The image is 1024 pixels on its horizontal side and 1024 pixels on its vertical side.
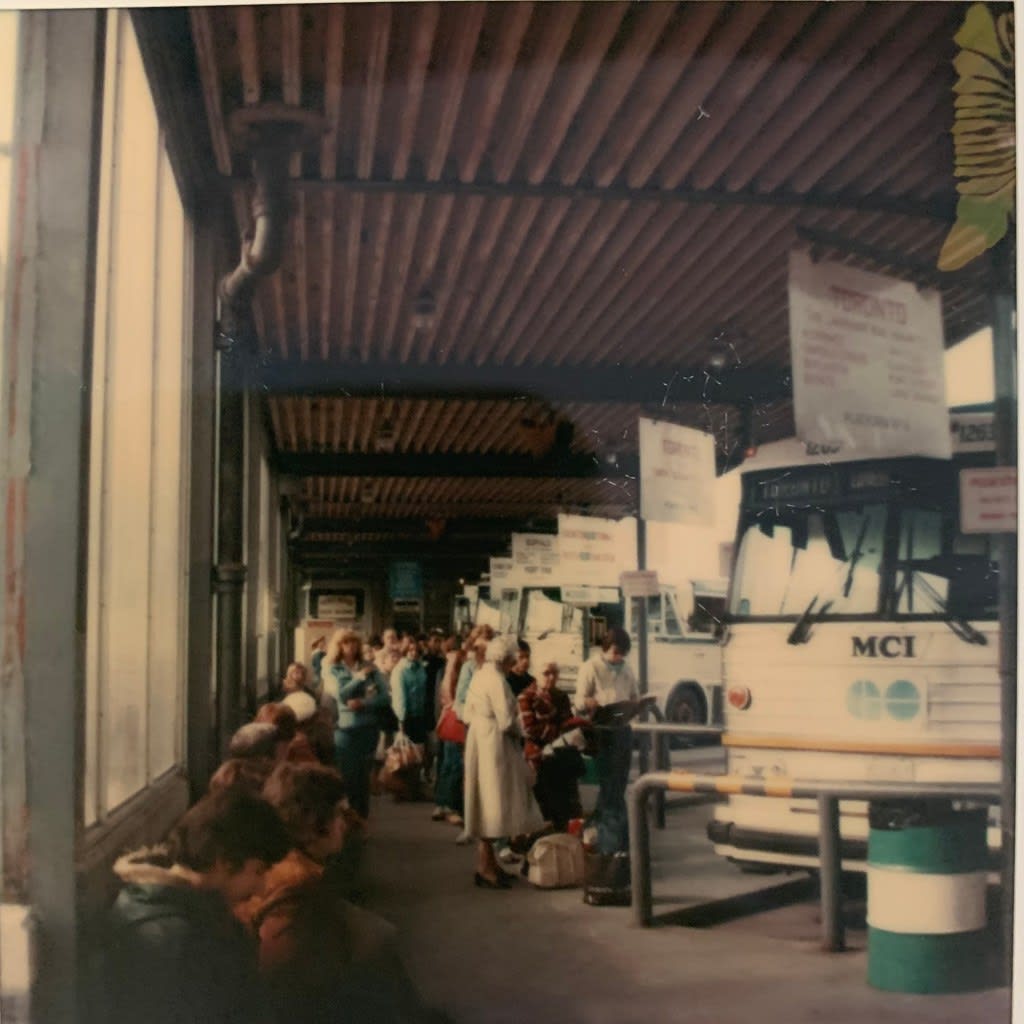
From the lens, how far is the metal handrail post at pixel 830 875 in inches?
156

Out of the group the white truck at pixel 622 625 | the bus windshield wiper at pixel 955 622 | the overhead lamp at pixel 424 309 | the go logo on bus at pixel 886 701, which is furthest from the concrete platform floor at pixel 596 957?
the overhead lamp at pixel 424 309

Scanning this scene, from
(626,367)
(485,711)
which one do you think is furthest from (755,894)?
(626,367)

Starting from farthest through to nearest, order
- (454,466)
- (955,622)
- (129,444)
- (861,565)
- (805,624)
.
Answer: (805,624) < (861,565) < (454,466) < (955,622) < (129,444)

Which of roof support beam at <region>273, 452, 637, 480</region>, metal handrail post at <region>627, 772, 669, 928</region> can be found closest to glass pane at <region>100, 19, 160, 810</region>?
roof support beam at <region>273, 452, 637, 480</region>

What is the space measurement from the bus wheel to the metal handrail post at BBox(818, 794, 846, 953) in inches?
22.4

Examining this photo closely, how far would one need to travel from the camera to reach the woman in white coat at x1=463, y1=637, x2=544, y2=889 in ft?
13.1

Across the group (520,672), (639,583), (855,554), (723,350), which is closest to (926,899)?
(855,554)

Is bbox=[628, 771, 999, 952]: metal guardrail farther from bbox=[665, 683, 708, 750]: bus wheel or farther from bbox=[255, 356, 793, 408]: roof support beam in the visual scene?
bbox=[255, 356, 793, 408]: roof support beam

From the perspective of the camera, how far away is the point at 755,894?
13.6 ft

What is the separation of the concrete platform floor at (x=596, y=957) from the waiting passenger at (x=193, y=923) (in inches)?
19.6

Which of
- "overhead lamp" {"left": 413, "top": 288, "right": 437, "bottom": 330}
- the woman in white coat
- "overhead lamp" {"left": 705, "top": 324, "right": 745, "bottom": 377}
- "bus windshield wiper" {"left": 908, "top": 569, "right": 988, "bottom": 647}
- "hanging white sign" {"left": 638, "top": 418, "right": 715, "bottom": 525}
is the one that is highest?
"overhead lamp" {"left": 413, "top": 288, "right": 437, "bottom": 330}

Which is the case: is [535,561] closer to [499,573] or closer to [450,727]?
[499,573]

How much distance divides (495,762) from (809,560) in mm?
1743

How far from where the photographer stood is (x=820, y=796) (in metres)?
4.23
